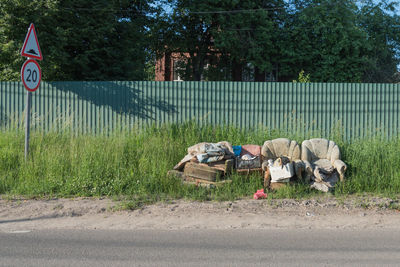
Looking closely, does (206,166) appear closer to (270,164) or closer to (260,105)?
(270,164)

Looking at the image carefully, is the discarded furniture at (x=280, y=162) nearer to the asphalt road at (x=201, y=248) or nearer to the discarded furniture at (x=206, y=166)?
the discarded furniture at (x=206, y=166)

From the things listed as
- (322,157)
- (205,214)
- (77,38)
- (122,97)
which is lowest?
(205,214)

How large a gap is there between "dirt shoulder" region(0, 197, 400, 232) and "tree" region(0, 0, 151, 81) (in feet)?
28.8

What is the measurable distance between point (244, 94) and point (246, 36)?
37.1 feet

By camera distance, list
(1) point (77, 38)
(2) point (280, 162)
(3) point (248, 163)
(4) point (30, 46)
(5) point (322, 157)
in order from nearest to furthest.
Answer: (2) point (280, 162) < (3) point (248, 163) < (4) point (30, 46) < (5) point (322, 157) < (1) point (77, 38)

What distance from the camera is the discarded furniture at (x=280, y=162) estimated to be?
6.68 meters

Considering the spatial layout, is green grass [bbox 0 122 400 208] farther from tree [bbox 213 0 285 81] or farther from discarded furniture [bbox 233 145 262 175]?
tree [bbox 213 0 285 81]

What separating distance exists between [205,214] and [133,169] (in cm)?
222

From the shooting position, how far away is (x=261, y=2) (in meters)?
21.8

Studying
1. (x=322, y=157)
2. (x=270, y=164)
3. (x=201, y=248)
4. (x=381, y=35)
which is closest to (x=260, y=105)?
(x=322, y=157)

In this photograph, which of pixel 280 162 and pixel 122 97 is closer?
pixel 280 162

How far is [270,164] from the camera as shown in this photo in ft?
22.7

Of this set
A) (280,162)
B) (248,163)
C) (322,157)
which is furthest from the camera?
(322,157)

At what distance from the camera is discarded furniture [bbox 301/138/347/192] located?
6.83 m
